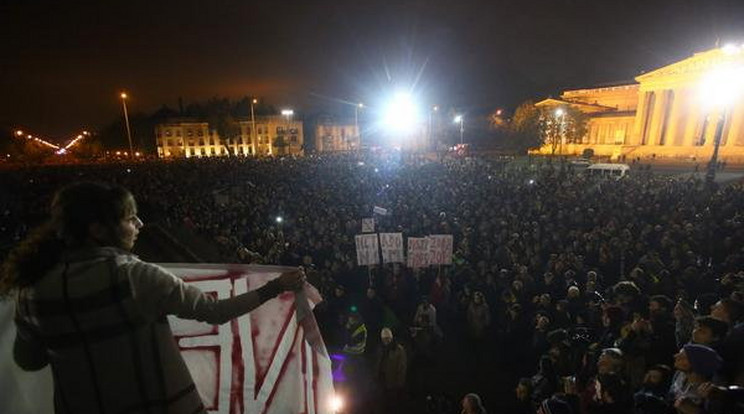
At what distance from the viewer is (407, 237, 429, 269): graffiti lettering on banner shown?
29.7 feet

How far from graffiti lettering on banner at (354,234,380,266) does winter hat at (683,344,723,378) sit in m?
6.36

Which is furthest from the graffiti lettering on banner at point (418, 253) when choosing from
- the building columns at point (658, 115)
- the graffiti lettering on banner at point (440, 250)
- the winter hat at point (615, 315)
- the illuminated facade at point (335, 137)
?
the illuminated facade at point (335, 137)

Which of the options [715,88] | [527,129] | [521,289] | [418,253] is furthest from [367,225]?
[715,88]

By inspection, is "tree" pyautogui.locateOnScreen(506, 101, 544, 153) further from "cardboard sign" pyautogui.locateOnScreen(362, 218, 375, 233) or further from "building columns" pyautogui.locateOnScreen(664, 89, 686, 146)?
"cardboard sign" pyautogui.locateOnScreen(362, 218, 375, 233)

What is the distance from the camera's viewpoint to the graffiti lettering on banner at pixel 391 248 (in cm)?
933

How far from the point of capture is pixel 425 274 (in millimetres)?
9648

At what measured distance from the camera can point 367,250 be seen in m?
9.27

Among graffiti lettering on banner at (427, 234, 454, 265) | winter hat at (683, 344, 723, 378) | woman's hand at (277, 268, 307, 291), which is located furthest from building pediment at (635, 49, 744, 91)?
woman's hand at (277, 268, 307, 291)

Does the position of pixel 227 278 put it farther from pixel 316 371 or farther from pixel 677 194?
pixel 677 194

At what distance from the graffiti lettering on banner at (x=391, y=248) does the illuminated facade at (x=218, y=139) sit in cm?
7315

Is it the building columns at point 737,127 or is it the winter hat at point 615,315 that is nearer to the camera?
the winter hat at point 615,315

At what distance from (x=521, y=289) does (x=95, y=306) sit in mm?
6978

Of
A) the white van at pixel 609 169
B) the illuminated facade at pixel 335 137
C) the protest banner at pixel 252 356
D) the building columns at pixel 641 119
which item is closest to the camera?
the protest banner at pixel 252 356

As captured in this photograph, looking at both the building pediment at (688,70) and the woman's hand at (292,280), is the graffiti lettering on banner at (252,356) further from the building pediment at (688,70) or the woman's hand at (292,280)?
the building pediment at (688,70)
